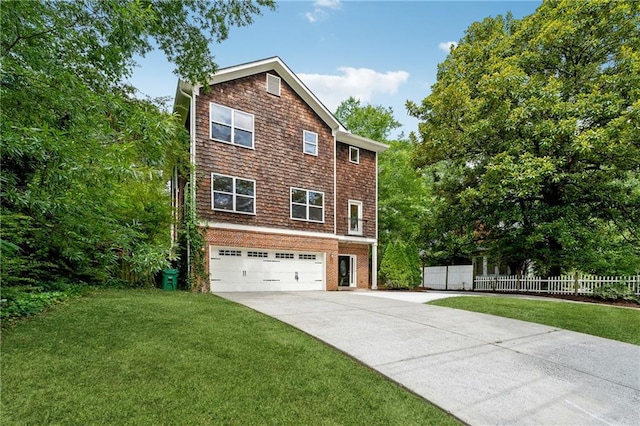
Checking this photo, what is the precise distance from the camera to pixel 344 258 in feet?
56.2

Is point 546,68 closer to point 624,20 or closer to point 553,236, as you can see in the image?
point 624,20

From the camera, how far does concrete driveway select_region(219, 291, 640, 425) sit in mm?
3359

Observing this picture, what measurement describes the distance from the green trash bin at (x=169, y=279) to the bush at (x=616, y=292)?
14459mm

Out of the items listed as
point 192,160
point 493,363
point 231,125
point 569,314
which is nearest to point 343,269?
point 231,125

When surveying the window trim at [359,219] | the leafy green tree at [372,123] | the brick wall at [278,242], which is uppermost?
the leafy green tree at [372,123]

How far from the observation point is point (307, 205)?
14.3 metres

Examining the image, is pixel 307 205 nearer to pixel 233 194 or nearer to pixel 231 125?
pixel 233 194

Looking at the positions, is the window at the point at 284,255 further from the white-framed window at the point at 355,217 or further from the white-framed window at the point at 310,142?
the white-framed window at the point at 310,142

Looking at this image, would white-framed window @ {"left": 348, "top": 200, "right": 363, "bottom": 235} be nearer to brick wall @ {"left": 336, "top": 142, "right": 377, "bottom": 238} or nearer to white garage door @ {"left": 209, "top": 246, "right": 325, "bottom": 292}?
brick wall @ {"left": 336, "top": 142, "right": 377, "bottom": 238}

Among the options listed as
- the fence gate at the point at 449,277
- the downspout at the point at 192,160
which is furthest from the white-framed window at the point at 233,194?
the fence gate at the point at 449,277

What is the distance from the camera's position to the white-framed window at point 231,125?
1244cm

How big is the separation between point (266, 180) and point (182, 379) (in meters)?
10.3

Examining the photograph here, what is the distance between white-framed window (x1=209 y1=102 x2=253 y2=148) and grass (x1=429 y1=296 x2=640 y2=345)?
8963mm

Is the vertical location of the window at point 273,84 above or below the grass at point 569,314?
above
